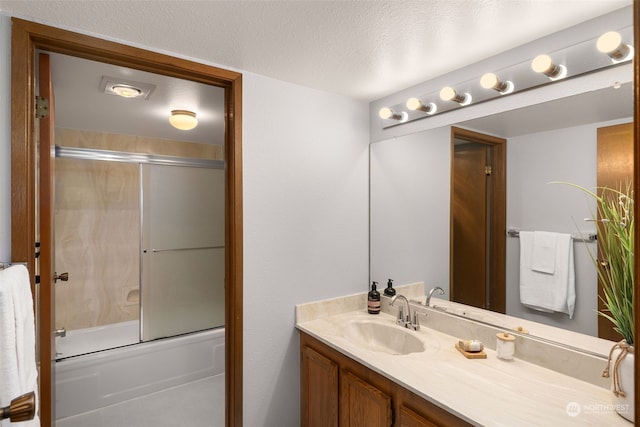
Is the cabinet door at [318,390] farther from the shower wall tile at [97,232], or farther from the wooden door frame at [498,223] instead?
the shower wall tile at [97,232]

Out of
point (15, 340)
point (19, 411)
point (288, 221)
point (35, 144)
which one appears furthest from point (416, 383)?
point (35, 144)

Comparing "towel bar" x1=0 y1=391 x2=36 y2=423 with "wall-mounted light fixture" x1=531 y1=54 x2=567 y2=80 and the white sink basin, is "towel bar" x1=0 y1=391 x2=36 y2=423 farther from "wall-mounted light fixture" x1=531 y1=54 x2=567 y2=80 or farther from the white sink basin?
"wall-mounted light fixture" x1=531 y1=54 x2=567 y2=80

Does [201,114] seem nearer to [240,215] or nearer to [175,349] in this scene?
[240,215]

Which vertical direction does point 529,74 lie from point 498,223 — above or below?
above

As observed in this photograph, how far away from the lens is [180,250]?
3.23m

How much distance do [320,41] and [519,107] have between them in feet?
3.08

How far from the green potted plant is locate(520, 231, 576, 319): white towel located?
0.10 meters

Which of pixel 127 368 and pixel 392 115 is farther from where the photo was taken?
pixel 127 368

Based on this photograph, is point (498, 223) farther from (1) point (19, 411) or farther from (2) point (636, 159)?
(1) point (19, 411)

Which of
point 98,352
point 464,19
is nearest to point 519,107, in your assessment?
point 464,19

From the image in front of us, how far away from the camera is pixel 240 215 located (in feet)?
5.78

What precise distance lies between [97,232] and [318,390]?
2.72 m

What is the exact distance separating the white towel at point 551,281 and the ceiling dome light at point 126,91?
2267 mm

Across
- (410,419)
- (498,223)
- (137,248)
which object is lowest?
(410,419)
